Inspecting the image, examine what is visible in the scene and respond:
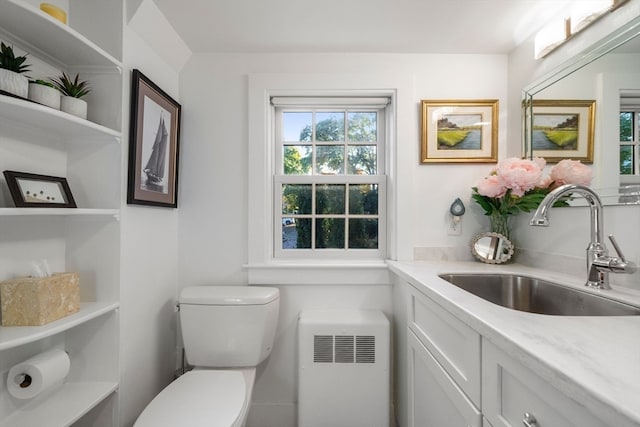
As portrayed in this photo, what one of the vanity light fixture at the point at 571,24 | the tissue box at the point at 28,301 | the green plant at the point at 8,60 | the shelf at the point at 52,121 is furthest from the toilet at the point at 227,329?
the vanity light fixture at the point at 571,24

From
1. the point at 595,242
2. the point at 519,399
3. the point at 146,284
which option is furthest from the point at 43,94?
the point at 595,242

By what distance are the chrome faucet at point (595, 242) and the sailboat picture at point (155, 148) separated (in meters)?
1.68

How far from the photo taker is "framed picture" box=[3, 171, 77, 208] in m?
0.97

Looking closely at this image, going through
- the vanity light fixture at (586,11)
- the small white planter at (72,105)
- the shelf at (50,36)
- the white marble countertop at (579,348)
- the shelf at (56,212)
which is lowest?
the white marble countertop at (579,348)

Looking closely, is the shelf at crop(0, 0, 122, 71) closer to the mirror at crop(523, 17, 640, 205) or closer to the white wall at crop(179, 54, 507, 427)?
the white wall at crop(179, 54, 507, 427)

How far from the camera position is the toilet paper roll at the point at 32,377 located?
100 centimetres

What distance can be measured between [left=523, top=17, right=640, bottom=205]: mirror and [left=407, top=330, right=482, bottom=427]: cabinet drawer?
96cm

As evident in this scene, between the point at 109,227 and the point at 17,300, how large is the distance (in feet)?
1.26

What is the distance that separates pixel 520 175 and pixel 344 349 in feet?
4.14

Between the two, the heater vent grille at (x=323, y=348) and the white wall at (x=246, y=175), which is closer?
the heater vent grille at (x=323, y=348)

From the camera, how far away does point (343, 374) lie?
4.94ft

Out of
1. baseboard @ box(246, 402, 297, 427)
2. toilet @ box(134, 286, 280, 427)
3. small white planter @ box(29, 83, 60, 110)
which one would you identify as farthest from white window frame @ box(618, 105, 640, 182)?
small white planter @ box(29, 83, 60, 110)

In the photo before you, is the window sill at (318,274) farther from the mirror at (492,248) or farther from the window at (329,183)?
the mirror at (492,248)

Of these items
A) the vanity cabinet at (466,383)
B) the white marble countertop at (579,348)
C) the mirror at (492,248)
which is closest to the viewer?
the white marble countertop at (579,348)
